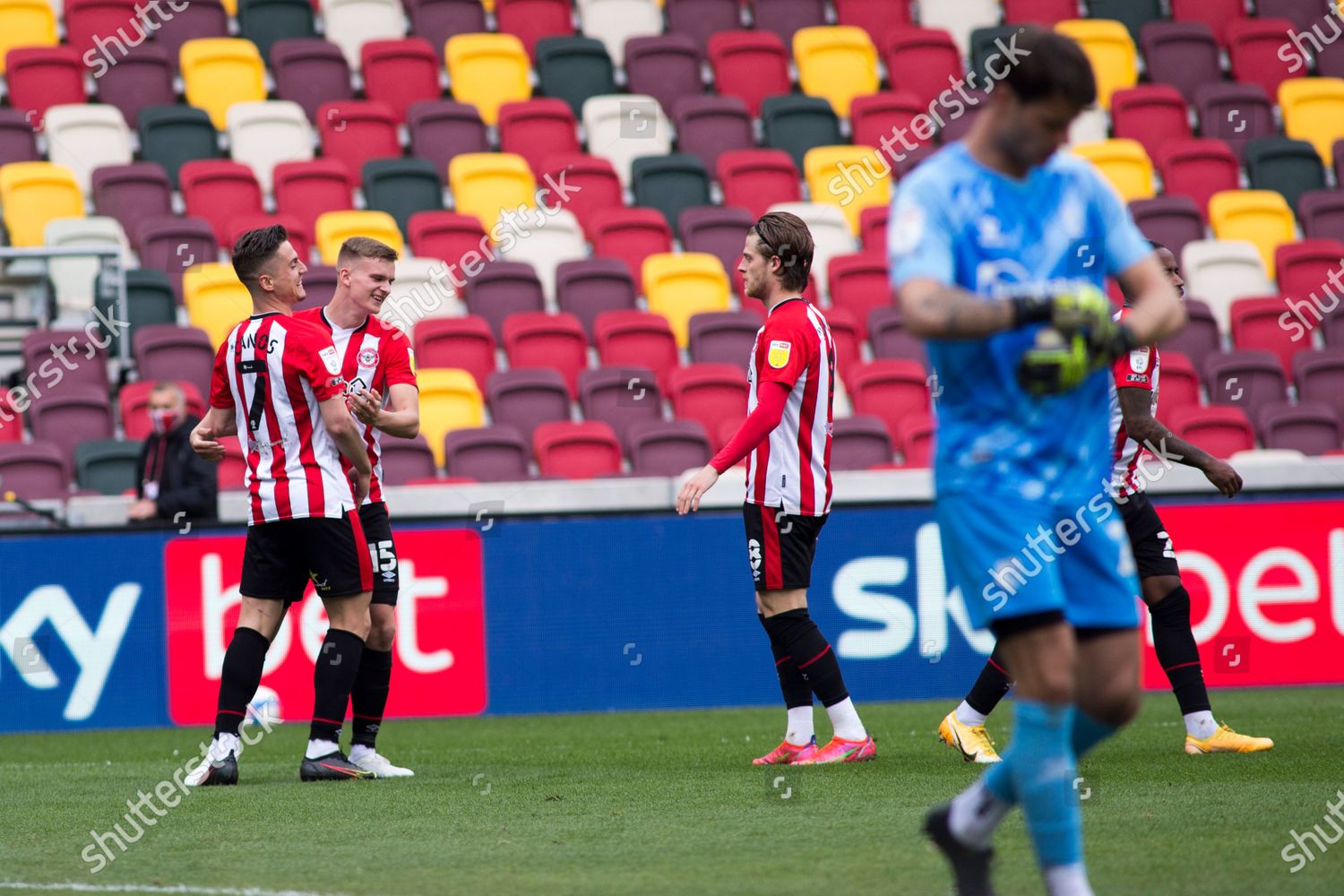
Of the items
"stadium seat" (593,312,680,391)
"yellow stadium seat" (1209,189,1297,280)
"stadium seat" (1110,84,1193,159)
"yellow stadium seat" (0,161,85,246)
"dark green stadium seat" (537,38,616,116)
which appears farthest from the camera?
"stadium seat" (1110,84,1193,159)

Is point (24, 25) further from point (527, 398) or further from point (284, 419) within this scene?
point (284, 419)

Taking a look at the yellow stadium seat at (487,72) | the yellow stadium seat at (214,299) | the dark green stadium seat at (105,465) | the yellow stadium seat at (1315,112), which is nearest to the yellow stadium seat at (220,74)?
the yellow stadium seat at (487,72)

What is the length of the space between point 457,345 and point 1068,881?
1031 cm

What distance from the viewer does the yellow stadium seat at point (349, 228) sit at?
1385 centimetres

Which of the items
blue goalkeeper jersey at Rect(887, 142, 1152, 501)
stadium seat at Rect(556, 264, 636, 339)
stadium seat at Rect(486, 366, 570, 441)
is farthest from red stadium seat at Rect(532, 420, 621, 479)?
blue goalkeeper jersey at Rect(887, 142, 1152, 501)

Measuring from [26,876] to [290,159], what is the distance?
11048 mm

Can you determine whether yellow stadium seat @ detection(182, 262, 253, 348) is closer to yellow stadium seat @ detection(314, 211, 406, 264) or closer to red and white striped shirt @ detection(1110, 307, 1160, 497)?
yellow stadium seat @ detection(314, 211, 406, 264)

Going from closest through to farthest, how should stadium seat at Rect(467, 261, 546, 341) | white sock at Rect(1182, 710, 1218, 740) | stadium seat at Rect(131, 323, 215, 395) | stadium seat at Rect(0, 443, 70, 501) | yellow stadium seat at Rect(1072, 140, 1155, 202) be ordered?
white sock at Rect(1182, 710, 1218, 740) → stadium seat at Rect(0, 443, 70, 501) → stadium seat at Rect(131, 323, 215, 395) → stadium seat at Rect(467, 261, 546, 341) → yellow stadium seat at Rect(1072, 140, 1155, 202)

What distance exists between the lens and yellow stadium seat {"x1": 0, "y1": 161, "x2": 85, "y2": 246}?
13695 millimetres

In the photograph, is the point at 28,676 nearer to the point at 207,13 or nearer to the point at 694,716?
the point at 694,716

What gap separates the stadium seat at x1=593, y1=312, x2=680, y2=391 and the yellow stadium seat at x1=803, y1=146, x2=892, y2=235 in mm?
2715

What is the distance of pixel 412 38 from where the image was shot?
53.4 feet

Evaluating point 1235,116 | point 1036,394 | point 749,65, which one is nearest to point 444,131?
point 749,65

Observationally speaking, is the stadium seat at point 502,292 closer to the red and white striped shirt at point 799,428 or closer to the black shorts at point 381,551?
the black shorts at point 381,551
